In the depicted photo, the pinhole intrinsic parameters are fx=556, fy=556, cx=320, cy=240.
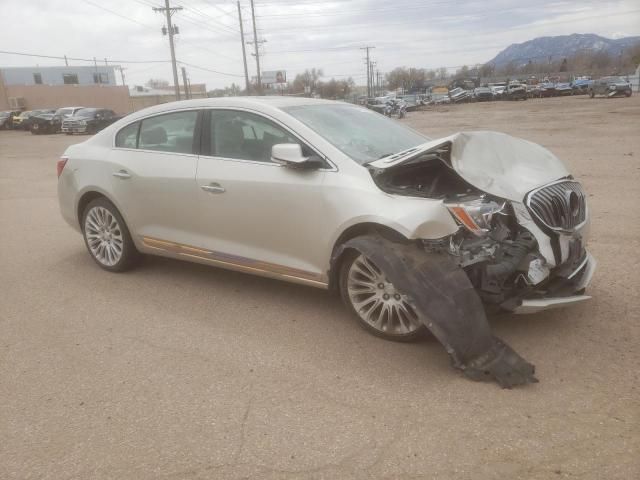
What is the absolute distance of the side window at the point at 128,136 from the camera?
5336 millimetres

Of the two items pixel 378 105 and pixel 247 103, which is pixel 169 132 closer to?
pixel 247 103

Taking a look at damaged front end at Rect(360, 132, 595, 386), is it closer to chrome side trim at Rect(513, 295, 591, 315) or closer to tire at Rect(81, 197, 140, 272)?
chrome side trim at Rect(513, 295, 591, 315)

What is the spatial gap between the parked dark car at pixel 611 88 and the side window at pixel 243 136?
4962 centimetres

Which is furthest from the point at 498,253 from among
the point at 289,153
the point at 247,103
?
the point at 247,103

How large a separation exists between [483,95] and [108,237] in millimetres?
58139

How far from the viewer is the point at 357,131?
15.0 ft

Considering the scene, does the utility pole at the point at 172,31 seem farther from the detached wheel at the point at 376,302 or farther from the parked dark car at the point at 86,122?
the detached wheel at the point at 376,302

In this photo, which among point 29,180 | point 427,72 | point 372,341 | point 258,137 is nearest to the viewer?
point 372,341

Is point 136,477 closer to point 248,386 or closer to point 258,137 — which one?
point 248,386

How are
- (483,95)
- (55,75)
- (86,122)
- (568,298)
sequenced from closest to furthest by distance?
(568,298) → (86,122) → (483,95) → (55,75)

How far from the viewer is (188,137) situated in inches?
190

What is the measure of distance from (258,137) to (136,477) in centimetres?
268

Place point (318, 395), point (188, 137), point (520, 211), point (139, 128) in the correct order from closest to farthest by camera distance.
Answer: point (318, 395), point (520, 211), point (188, 137), point (139, 128)

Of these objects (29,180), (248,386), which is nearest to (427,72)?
(29,180)
